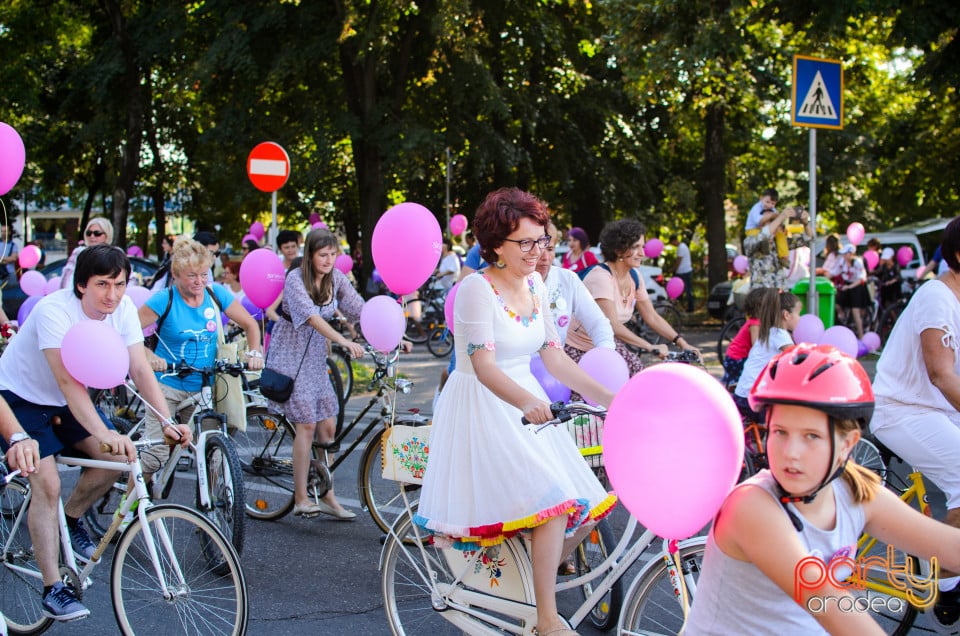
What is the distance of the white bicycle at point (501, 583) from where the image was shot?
3.21 meters

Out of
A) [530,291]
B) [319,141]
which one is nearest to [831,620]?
[530,291]

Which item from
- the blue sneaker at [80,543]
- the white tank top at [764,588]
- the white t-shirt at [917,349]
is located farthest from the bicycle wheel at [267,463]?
the white tank top at [764,588]

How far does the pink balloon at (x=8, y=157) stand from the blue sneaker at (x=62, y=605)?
2.28 meters

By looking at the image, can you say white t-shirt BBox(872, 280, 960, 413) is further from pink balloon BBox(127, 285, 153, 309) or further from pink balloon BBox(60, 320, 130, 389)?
pink balloon BBox(127, 285, 153, 309)

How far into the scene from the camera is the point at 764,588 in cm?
219

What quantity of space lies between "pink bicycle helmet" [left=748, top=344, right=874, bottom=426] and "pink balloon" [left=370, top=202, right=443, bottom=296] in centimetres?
326

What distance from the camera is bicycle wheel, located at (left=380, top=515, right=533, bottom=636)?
3.69 m

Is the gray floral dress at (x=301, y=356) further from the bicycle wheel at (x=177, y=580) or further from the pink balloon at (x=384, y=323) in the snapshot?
the bicycle wheel at (x=177, y=580)

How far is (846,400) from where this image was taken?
212 centimetres

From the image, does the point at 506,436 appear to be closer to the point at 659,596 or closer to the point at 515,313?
the point at 515,313

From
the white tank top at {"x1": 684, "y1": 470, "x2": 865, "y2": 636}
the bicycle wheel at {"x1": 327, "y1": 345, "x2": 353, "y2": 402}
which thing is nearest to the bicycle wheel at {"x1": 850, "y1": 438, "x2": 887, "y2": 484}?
the white tank top at {"x1": 684, "y1": 470, "x2": 865, "y2": 636}

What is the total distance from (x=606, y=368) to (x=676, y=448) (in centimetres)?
181

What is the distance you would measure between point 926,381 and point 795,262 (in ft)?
29.2

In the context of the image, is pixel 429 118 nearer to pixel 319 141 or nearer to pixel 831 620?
pixel 319 141
